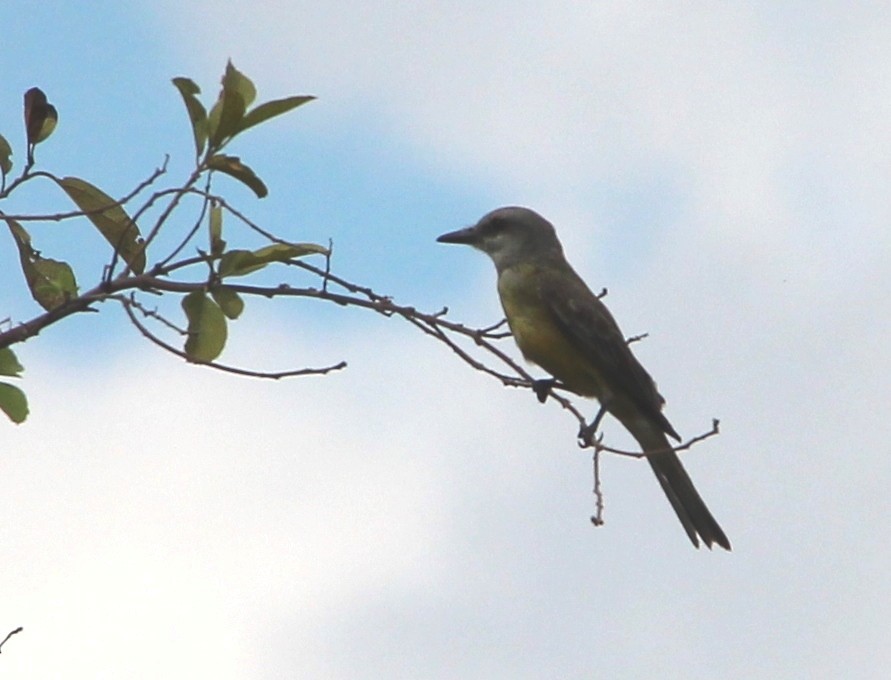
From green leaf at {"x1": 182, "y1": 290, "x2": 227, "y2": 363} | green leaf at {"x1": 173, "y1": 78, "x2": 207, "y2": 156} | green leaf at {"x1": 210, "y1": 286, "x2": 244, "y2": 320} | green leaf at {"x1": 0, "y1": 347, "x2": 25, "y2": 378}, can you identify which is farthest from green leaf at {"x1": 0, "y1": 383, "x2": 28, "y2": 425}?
green leaf at {"x1": 173, "y1": 78, "x2": 207, "y2": 156}

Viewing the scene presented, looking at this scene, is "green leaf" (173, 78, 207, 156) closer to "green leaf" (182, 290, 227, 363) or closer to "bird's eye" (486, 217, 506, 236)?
"green leaf" (182, 290, 227, 363)

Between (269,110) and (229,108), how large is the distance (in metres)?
0.13

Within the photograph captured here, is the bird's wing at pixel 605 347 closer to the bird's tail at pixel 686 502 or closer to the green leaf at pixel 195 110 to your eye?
the bird's tail at pixel 686 502

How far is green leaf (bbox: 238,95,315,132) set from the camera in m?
3.24

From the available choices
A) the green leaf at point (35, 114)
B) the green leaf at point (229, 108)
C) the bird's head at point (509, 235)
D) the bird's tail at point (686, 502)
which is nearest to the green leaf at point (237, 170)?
the green leaf at point (229, 108)

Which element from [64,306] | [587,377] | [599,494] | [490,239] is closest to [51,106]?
[64,306]

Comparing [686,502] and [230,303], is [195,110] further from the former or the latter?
[686,502]

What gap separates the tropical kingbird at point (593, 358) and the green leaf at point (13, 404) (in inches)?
151

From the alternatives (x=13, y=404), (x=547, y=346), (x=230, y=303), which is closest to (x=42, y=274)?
(x=13, y=404)

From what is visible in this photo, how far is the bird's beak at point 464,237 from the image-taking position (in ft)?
25.5

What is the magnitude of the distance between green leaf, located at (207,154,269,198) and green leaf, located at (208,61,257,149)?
4 centimetres

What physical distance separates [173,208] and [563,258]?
5.00m

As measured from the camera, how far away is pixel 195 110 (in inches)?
127

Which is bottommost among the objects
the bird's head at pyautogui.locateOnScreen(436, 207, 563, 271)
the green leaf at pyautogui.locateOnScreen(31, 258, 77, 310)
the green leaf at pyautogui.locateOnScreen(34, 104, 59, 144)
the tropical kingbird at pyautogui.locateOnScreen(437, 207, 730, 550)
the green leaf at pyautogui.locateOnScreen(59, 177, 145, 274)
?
the green leaf at pyautogui.locateOnScreen(31, 258, 77, 310)
